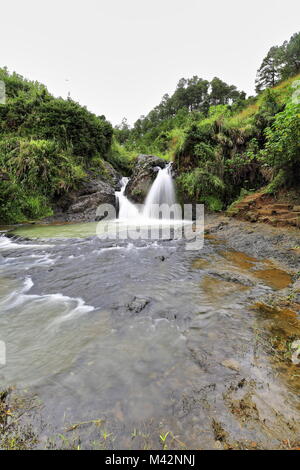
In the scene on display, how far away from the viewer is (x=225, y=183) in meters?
9.98

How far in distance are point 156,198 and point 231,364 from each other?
10.8 meters

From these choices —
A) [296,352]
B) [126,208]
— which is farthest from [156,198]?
[296,352]

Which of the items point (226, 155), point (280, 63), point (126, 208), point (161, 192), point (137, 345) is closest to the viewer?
point (137, 345)

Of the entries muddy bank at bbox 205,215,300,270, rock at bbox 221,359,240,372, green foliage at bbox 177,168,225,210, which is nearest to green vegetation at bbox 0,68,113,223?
green foliage at bbox 177,168,225,210

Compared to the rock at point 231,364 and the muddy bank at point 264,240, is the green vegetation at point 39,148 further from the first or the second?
the rock at point 231,364

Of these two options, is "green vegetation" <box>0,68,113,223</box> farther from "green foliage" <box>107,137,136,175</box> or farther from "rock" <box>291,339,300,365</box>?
"rock" <box>291,339,300,365</box>

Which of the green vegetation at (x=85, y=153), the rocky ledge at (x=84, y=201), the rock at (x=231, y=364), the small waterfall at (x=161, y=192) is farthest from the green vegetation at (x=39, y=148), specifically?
the rock at (x=231, y=364)

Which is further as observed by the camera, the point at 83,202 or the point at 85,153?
the point at 85,153

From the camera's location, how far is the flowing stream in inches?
51.8

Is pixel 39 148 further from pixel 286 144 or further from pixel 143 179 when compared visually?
pixel 286 144

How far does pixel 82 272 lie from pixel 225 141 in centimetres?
970

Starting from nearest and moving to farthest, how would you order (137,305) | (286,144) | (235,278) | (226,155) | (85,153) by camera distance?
1. (137,305)
2. (235,278)
3. (286,144)
4. (226,155)
5. (85,153)

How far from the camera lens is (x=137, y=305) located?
8.76ft

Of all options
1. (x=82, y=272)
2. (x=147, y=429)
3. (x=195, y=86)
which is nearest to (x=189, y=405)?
(x=147, y=429)
